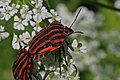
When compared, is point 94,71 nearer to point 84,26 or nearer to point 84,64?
point 84,64

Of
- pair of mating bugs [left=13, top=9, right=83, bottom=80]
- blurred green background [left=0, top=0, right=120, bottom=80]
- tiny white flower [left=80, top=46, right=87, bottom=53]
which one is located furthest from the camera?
blurred green background [left=0, top=0, right=120, bottom=80]

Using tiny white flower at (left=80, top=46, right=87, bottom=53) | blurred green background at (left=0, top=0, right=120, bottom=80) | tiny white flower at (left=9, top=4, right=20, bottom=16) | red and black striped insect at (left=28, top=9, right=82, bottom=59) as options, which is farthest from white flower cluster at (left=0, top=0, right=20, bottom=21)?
blurred green background at (left=0, top=0, right=120, bottom=80)

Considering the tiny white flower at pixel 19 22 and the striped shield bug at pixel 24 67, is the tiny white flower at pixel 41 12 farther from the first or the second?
the striped shield bug at pixel 24 67

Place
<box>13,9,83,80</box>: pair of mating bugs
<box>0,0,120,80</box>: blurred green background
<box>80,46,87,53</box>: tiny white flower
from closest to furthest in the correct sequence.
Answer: <box>13,9,83,80</box>: pair of mating bugs
<box>80,46,87,53</box>: tiny white flower
<box>0,0,120,80</box>: blurred green background

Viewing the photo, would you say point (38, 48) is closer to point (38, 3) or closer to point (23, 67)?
point (23, 67)

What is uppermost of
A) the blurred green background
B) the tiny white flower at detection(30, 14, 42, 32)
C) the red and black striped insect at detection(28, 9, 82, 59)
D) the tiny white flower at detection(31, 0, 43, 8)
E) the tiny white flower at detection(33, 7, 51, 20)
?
the tiny white flower at detection(31, 0, 43, 8)

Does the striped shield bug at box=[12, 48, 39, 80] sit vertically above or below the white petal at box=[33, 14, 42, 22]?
below

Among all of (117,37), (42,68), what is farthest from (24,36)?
(117,37)

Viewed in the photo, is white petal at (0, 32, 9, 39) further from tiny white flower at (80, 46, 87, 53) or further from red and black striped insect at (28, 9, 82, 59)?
tiny white flower at (80, 46, 87, 53)
